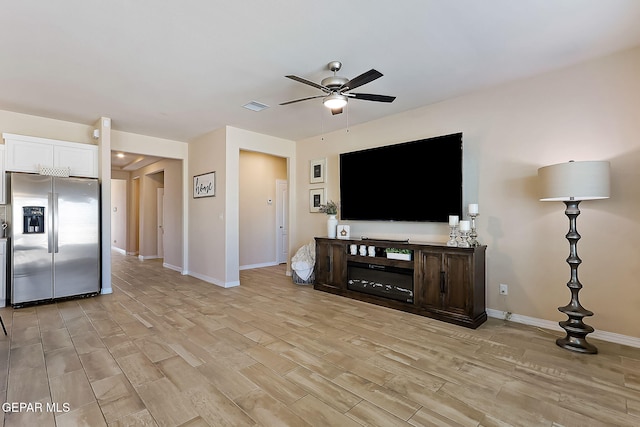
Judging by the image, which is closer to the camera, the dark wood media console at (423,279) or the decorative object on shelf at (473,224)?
the dark wood media console at (423,279)

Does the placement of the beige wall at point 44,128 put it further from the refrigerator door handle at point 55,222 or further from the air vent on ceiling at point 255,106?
the air vent on ceiling at point 255,106

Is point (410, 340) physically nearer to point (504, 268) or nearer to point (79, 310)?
point (504, 268)

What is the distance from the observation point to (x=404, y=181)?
4.20 m

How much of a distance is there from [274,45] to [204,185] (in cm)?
360

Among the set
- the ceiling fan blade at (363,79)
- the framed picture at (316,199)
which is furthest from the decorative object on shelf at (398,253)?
the ceiling fan blade at (363,79)

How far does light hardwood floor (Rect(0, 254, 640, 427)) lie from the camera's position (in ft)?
6.04

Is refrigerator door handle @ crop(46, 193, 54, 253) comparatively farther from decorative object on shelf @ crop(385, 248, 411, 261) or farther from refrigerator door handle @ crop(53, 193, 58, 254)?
decorative object on shelf @ crop(385, 248, 411, 261)

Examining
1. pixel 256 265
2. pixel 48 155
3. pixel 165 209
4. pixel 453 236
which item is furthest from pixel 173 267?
pixel 453 236

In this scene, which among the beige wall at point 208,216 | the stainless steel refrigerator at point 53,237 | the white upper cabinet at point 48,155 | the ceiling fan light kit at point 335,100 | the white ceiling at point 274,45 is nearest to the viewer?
the white ceiling at point 274,45

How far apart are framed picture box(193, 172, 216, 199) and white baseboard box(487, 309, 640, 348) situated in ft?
15.1

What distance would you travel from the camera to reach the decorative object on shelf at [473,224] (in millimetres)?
3480

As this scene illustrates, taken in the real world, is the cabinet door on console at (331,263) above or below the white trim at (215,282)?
above

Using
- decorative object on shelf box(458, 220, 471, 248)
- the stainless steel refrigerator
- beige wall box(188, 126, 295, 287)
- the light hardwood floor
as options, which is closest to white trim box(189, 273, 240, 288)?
beige wall box(188, 126, 295, 287)

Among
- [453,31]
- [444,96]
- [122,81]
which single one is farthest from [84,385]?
[444,96]
